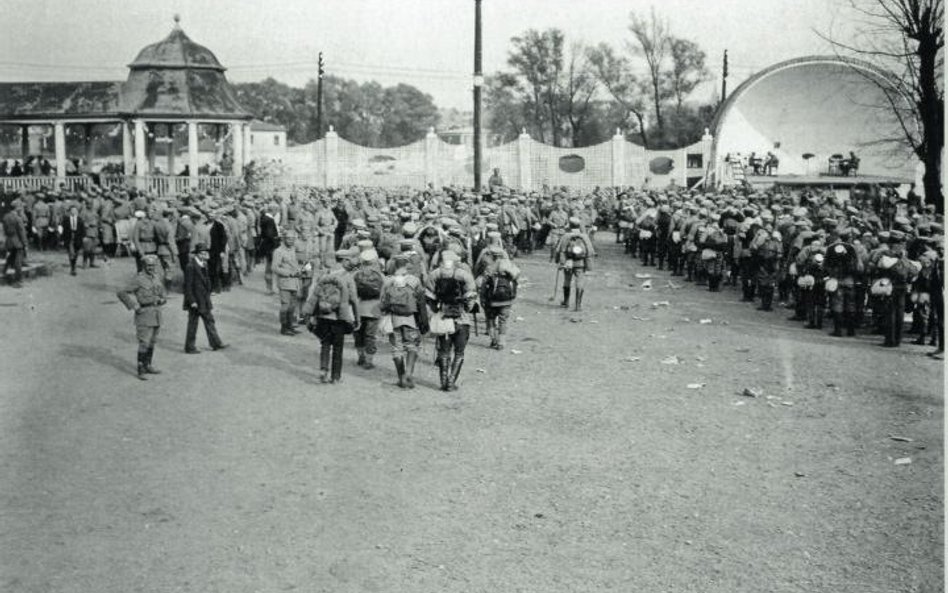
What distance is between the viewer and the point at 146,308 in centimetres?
1323

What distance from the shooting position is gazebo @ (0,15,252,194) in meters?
35.7

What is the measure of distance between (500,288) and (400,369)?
115 inches

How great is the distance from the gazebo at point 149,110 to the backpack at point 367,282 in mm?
22745

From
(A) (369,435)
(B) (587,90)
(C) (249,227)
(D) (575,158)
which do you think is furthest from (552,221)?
(B) (587,90)

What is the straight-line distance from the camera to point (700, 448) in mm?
10273

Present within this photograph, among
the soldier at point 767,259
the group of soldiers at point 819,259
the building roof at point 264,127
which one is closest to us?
the group of soldiers at point 819,259

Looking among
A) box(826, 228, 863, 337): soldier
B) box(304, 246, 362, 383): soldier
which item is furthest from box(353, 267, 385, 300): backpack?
box(826, 228, 863, 337): soldier

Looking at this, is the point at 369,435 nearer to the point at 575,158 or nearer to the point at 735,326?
the point at 735,326

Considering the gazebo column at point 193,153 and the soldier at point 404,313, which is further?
the gazebo column at point 193,153

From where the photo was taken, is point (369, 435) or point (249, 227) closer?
point (369, 435)

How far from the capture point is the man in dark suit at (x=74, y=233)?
23562mm

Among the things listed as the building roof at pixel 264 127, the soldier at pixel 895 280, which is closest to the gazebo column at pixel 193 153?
the soldier at pixel 895 280

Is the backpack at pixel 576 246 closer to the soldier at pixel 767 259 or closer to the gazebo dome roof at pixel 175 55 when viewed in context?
the soldier at pixel 767 259

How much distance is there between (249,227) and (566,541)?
639 inches
